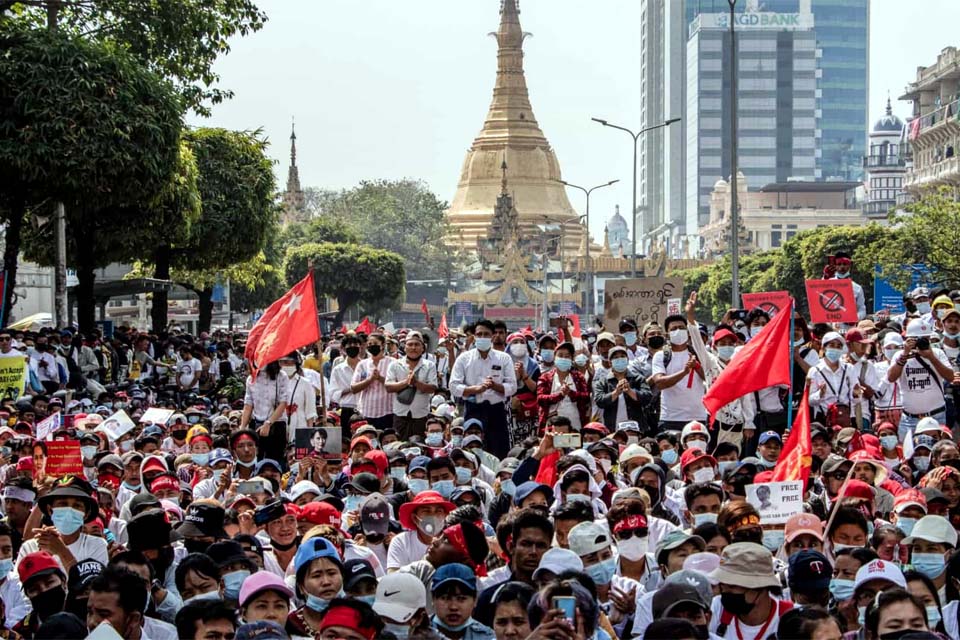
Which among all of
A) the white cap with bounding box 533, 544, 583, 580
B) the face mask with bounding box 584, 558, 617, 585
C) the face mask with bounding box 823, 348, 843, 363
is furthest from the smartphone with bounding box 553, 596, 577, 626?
the face mask with bounding box 823, 348, 843, 363

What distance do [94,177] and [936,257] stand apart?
1939 cm

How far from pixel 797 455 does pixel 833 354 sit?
4153 millimetres

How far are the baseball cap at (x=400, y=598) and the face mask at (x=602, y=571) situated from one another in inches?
38.4

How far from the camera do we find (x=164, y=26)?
26.8 m

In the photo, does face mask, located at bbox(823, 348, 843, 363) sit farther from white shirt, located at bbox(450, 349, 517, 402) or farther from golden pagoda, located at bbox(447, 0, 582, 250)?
golden pagoda, located at bbox(447, 0, 582, 250)

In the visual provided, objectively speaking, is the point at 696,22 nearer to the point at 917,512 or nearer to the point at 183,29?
the point at 183,29

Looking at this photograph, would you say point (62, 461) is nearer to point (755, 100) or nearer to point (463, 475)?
point (463, 475)

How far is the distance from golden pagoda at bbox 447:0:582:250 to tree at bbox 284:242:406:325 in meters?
46.6

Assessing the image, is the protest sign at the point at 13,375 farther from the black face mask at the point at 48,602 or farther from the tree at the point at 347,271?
the tree at the point at 347,271

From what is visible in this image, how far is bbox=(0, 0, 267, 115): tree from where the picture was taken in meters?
26.6

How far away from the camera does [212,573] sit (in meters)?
8.21

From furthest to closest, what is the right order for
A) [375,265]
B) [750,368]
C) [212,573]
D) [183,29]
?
[375,265] < [183,29] < [750,368] < [212,573]

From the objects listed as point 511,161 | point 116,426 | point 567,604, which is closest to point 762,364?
point 116,426

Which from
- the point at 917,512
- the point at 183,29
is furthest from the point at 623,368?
the point at 183,29
